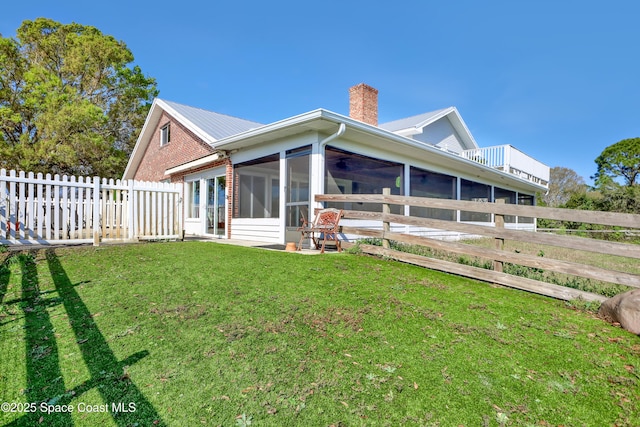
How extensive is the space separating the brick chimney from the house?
0.04 meters

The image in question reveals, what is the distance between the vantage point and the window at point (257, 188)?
8555 millimetres

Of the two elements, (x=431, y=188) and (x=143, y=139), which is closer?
(x=431, y=188)

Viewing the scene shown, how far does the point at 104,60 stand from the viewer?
17578 mm

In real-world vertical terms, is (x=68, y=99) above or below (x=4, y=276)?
above

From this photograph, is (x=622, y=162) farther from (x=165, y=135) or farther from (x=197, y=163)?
(x=165, y=135)

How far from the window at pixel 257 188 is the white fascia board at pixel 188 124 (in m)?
1.32

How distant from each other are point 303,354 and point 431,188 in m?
9.71

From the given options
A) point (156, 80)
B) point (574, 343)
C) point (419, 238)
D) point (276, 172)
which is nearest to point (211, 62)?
point (156, 80)

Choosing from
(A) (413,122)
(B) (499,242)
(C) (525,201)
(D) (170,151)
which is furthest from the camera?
(C) (525,201)

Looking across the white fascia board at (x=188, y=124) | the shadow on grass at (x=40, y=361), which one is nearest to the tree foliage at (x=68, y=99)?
the white fascia board at (x=188, y=124)

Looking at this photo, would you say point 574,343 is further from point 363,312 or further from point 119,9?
point 119,9

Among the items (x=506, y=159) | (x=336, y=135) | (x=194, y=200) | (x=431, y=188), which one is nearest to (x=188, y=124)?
(x=194, y=200)

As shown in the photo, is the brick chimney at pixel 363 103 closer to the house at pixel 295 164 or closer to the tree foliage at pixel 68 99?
the house at pixel 295 164

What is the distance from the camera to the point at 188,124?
11.3 meters
